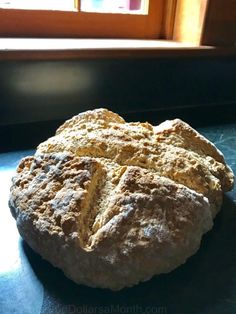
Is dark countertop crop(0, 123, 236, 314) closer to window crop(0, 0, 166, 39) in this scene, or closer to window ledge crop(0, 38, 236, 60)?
window ledge crop(0, 38, 236, 60)

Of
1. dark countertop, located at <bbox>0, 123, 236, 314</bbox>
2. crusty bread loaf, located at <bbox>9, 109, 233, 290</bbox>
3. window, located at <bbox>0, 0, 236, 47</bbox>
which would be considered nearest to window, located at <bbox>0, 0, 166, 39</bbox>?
window, located at <bbox>0, 0, 236, 47</bbox>

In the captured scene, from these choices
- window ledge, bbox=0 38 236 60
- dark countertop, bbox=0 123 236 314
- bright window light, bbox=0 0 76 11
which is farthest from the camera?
bright window light, bbox=0 0 76 11

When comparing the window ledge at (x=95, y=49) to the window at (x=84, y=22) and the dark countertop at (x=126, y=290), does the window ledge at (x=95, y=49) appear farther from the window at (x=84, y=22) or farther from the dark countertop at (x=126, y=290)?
the dark countertop at (x=126, y=290)

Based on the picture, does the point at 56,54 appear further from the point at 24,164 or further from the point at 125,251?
the point at 125,251

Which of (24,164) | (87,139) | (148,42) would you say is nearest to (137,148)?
(87,139)

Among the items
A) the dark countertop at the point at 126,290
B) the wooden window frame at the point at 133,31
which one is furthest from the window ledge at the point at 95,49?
the dark countertop at the point at 126,290

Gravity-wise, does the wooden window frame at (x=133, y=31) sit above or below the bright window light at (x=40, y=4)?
below
